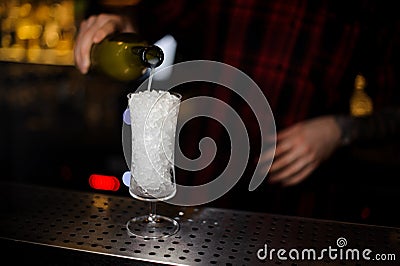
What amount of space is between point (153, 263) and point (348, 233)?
16.6 inches

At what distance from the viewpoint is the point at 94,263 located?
107cm

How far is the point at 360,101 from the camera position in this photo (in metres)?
2.26

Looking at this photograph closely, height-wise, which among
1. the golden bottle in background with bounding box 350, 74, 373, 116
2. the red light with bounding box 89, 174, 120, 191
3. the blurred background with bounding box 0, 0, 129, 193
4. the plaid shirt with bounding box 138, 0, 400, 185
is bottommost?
the red light with bounding box 89, 174, 120, 191

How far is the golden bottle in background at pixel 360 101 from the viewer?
216cm

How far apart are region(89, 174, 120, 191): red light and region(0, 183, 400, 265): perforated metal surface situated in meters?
1.39

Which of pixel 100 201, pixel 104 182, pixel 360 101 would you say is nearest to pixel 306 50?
pixel 360 101

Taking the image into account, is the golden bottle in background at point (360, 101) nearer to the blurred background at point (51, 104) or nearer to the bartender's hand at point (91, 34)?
the bartender's hand at point (91, 34)

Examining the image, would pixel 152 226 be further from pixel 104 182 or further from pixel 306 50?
pixel 104 182

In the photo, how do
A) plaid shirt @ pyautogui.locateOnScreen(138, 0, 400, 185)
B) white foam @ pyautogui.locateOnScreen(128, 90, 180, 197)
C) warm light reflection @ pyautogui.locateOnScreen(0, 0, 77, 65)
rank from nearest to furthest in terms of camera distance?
white foam @ pyautogui.locateOnScreen(128, 90, 180, 197) < plaid shirt @ pyautogui.locateOnScreen(138, 0, 400, 185) < warm light reflection @ pyautogui.locateOnScreen(0, 0, 77, 65)

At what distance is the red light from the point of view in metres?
2.76

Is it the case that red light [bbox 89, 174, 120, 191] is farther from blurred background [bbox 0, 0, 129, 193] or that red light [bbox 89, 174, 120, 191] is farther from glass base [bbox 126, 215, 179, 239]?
glass base [bbox 126, 215, 179, 239]

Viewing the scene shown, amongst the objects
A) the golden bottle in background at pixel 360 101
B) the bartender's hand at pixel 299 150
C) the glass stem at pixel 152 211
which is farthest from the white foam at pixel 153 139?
the golden bottle in background at pixel 360 101

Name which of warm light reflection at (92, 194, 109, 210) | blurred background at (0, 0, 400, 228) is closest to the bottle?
warm light reflection at (92, 194, 109, 210)

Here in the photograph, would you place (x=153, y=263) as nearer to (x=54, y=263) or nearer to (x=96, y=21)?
(x=54, y=263)
